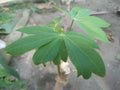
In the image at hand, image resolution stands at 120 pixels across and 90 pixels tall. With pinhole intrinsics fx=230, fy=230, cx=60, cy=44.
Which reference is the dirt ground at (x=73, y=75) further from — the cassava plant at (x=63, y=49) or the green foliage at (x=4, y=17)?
the cassava plant at (x=63, y=49)

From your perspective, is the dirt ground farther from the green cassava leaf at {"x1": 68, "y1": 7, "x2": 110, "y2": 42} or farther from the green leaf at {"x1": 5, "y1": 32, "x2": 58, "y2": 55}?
the green leaf at {"x1": 5, "y1": 32, "x2": 58, "y2": 55}

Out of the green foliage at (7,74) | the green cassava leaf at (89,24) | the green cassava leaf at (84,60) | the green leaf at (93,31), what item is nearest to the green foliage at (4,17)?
the green foliage at (7,74)

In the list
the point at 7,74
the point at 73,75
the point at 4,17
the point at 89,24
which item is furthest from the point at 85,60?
the point at 4,17

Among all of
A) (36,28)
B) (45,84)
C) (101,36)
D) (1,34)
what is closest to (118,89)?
(45,84)

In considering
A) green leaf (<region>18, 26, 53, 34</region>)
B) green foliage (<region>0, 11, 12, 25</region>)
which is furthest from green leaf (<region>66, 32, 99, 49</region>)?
green foliage (<region>0, 11, 12, 25</region>)

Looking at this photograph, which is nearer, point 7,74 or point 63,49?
point 63,49

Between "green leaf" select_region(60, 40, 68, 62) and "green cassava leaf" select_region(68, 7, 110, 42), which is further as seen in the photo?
"green cassava leaf" select_region(68, 7, 110, 42)

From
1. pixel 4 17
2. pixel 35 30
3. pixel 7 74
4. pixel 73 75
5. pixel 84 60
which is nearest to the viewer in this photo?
Result: pixel 84 60

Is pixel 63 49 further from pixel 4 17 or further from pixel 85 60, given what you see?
pixel 4 17
